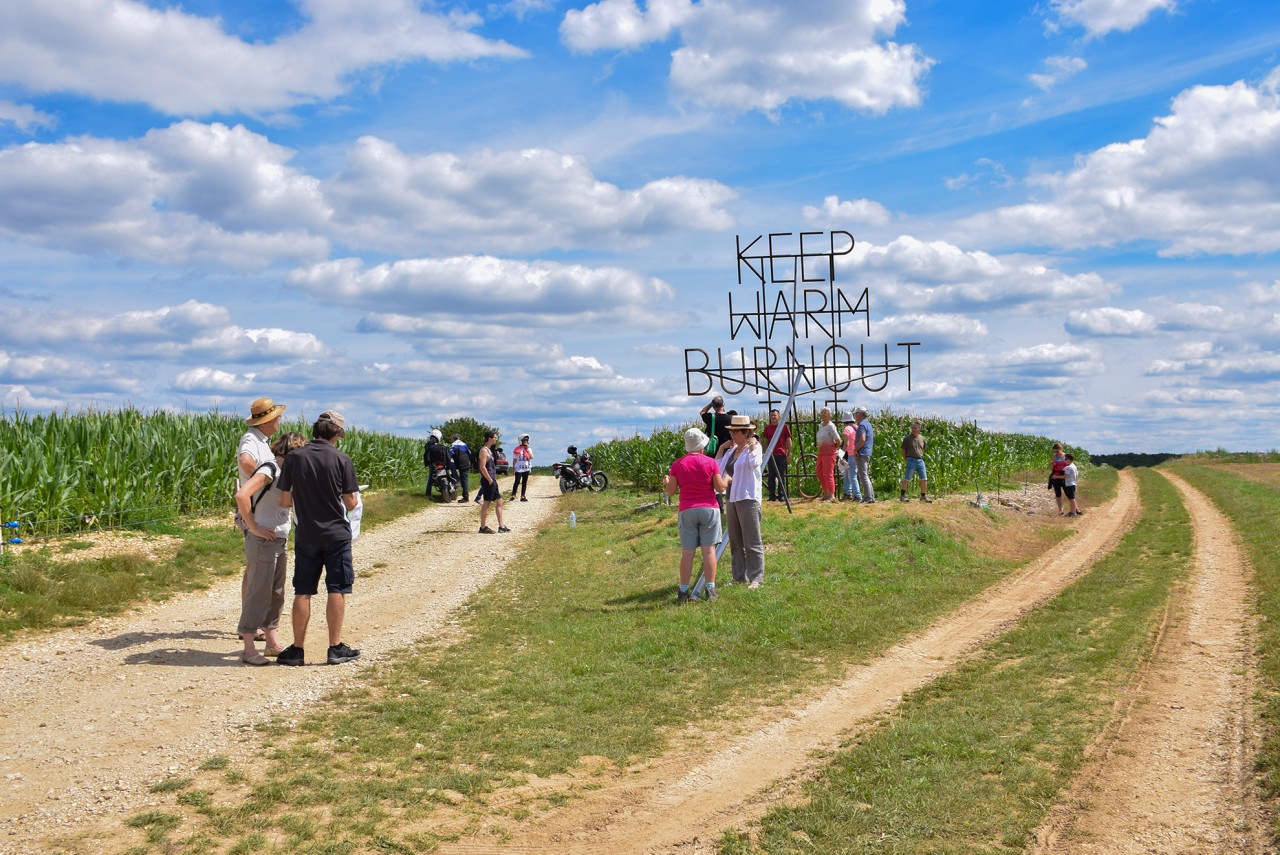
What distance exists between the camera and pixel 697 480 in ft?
35.1

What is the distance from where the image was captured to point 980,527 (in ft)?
58.4

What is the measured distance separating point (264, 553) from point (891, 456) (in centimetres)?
A: 1944

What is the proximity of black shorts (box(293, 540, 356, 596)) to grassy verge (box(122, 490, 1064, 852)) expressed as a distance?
0.93 metres

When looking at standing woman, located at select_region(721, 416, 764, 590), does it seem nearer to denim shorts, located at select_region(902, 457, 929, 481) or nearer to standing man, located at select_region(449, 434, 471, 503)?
denim shorts, located at select_region(902, 457, 929, 481)

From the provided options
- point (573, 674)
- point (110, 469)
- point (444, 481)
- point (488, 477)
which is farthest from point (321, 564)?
point (444, 481)

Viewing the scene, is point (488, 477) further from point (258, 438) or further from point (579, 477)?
point (579, 477)

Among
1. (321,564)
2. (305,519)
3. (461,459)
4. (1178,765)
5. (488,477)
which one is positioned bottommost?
(1178,765)

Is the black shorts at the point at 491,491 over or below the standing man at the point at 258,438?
below

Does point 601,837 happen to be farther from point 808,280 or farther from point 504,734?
point 808,280

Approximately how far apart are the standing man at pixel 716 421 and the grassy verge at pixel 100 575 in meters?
7.98

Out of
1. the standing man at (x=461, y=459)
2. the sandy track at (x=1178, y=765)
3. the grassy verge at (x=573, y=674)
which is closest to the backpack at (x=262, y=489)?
the grassy verge at (x=573, y=674)

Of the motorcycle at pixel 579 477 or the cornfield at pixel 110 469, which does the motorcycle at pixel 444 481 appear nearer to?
the motorcycle at pixel 579 477

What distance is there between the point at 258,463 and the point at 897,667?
6037mm

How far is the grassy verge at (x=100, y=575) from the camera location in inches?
415
